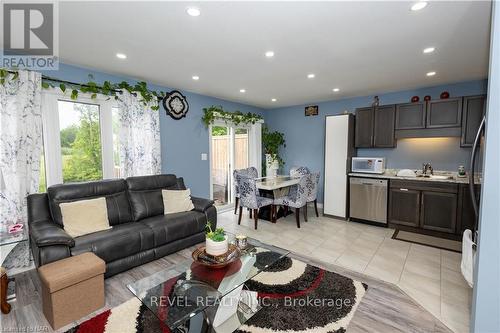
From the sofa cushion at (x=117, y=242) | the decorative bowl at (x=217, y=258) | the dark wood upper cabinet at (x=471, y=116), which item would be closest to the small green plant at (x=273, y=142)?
the dark wood upper cabinet at (x=471, y=116)

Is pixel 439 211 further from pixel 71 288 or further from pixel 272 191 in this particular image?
pixel 71 288

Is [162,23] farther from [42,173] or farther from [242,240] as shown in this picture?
[42,173]

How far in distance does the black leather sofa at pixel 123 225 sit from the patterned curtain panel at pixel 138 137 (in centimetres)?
32

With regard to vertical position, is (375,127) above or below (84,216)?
above

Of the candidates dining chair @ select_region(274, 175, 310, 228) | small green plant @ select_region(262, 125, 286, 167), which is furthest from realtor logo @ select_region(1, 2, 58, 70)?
small green plant @ select_region(262, 125, 286, 167)

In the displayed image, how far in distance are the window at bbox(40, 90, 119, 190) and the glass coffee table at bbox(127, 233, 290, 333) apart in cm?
228

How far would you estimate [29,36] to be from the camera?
7.80ft

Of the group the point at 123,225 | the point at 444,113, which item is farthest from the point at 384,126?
the point at 123,225

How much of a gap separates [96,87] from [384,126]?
4.84m

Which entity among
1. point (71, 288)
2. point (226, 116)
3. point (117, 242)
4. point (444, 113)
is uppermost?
point (226, 116)

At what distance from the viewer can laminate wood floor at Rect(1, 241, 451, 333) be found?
6.27ft

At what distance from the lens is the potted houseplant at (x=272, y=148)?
6184mm

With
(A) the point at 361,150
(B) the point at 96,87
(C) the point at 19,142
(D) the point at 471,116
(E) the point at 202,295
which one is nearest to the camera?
(E) the point at 202,295

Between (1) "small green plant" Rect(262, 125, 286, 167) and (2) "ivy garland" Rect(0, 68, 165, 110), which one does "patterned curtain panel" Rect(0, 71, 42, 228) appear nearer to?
(2) "ivy garland" Rect(0, 68, 165, 110)
